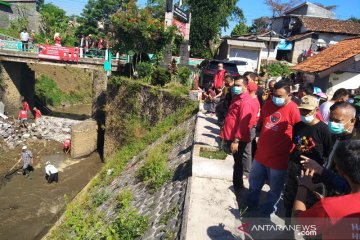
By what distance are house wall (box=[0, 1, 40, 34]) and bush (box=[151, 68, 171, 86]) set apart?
1017 inches

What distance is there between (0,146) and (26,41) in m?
7.30

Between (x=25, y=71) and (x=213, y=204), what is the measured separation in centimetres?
2316

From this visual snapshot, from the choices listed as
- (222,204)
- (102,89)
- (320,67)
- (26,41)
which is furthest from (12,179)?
(320,67)

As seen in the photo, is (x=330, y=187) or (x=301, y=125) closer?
(x=330, y=187)

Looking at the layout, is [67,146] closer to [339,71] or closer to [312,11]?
[339,71]

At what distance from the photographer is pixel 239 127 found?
5238mm

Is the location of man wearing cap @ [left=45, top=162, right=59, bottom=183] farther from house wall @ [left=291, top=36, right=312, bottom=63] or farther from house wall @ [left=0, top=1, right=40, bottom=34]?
house wall @ [left=291, top=36, right=312, bottom=63]


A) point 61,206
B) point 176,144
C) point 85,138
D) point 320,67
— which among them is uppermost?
point 320,67

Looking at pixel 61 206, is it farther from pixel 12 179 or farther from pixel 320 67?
pixel 320 67

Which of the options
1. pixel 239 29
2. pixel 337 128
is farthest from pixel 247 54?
pixel 337 128

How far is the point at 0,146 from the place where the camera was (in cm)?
1814

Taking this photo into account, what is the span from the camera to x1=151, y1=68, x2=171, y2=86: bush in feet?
50.2

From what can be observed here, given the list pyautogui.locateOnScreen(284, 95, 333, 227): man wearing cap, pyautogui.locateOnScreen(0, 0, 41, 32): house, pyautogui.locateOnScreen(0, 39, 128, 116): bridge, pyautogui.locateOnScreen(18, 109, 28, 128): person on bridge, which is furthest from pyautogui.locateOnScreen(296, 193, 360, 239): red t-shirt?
pyautogui.locateOnScreen(0, 0, 41, 32): house

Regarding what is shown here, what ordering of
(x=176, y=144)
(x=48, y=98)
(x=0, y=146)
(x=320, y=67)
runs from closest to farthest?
(x=176, y=144)
(x=320, y=67)
(x=0, y=146)
(x=48, y=98)
